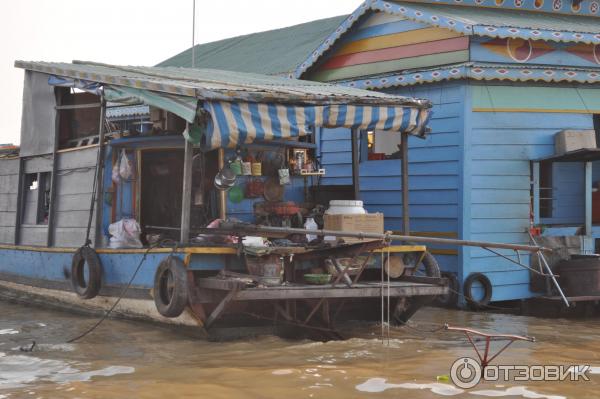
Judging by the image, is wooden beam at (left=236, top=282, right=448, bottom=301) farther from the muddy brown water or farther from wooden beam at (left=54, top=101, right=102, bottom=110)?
wooden beam at (left=54, top=101, right=102, bottom=110)

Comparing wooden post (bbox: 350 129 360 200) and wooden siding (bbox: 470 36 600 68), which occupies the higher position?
wooden siding (bbox: 470 36 600 68)

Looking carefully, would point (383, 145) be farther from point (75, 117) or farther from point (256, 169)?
point (75, 117)

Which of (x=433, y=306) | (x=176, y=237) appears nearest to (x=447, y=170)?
(x=433, y=306)

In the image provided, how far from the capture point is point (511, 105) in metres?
12.9

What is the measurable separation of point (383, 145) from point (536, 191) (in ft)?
10.1

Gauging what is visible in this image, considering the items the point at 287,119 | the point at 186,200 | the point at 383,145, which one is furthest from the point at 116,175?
the point at 383,145

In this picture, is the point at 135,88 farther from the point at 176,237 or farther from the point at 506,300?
the point at 506,300

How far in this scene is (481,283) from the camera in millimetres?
12602

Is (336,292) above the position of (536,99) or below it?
below

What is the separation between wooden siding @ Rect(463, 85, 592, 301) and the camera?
1270 centimetres

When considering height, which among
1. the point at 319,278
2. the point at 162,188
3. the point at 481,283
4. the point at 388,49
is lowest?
the point at 481,283

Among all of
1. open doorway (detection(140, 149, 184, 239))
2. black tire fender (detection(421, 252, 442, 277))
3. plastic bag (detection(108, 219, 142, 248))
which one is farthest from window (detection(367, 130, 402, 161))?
plastic bag (detection(108, 219, 142, 248))

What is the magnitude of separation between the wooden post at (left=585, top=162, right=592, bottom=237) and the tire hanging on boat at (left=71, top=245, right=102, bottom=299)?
756cm

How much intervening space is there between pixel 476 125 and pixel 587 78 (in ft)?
6.73
